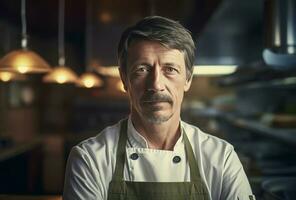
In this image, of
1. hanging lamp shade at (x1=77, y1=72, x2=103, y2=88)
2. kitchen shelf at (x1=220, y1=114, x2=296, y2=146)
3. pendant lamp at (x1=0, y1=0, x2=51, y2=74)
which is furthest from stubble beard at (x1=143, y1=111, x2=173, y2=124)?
hanging lamp shade at (x1=77, y1=72, x2=103, y2=88)

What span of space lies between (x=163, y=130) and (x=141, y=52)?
263mm

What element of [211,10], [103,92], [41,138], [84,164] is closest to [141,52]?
[84,164]

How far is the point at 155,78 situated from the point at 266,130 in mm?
2250

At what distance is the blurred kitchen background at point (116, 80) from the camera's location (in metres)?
1.90

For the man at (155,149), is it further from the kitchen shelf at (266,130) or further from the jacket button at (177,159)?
the kitchen shelf at (266,130)

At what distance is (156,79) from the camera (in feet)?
4.05

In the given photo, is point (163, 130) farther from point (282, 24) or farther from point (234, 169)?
point (282, 24)

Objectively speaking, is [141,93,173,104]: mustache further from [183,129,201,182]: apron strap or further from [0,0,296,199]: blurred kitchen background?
[0,0,296,199]: blurred kitchen background

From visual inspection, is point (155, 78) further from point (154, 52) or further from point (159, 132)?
point (159, 132)

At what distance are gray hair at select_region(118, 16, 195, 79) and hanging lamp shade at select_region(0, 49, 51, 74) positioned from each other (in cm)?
88

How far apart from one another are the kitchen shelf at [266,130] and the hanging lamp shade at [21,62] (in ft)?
5.44

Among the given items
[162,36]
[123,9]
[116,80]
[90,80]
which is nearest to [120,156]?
[162,36]

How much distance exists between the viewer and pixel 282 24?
1.85 metres

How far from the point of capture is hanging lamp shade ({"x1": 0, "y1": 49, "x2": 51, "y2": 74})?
1.96 metres
